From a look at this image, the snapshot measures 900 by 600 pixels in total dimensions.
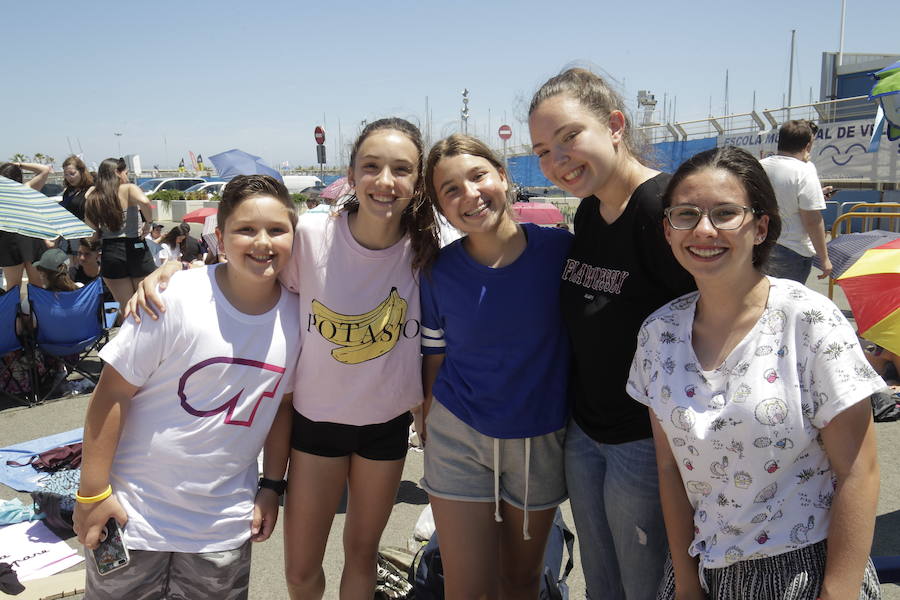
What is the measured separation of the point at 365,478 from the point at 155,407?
82 centimetres

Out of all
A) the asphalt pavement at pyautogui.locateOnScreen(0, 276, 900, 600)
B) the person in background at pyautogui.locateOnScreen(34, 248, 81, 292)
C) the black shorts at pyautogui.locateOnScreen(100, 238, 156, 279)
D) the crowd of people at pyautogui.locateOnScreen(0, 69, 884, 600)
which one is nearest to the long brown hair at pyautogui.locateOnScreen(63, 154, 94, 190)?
the black shorts at pyautogui.locateOnScreen(100, 238, 156, 279)

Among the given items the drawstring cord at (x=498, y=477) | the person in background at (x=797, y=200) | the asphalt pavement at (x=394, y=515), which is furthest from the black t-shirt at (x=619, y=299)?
the person in background at (x=797, y=200)

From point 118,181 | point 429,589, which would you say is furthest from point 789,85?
point 429,589

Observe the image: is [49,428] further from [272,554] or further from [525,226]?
[525,226]

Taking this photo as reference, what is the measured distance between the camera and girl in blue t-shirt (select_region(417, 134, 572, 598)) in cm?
222

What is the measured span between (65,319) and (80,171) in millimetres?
3437

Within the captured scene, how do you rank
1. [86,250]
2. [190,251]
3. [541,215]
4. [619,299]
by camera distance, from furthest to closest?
1. [541,215]
2. [190,251]
3. [86,250]
4. [619,299]

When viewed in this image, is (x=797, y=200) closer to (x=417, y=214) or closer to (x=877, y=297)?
(x=877, y=297)

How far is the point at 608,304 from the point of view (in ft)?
6.56

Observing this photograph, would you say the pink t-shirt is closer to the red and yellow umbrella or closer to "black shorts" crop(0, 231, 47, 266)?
the red and yellow umbrella

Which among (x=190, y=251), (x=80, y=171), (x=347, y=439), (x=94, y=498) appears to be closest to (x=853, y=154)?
(x=190, y=251)

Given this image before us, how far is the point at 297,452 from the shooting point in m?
2.47

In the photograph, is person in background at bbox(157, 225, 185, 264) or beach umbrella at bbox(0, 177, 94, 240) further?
person in background at bbox(157, 225, 185, 264)

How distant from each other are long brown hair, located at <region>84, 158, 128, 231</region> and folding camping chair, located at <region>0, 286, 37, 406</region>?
1.23 meters
